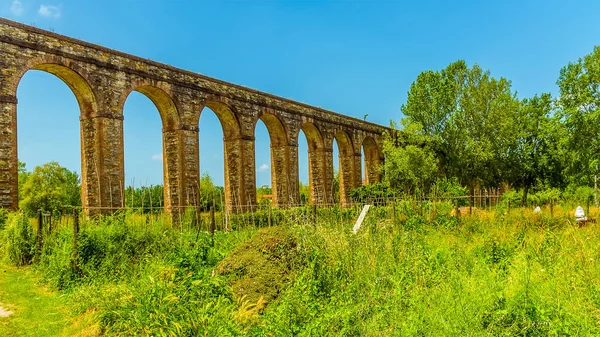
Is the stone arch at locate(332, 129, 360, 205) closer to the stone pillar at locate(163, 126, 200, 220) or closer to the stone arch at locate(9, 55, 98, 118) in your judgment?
the stone pillar at locate(163, 126, 200, 220)

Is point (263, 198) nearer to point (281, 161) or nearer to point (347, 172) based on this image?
point (347, 172)

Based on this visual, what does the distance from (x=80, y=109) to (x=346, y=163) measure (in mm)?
17027

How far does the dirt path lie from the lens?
5.93 metres

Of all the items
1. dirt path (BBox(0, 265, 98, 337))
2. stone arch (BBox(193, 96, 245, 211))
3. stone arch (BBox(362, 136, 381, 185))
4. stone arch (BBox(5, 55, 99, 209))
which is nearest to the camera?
dirt path (BBox(0, 265, 98, 337))

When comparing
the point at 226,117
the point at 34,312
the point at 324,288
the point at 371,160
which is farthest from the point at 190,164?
the point at 371,160

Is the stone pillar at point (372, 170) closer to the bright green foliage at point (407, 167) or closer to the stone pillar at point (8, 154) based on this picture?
the bright green foliage at point (407, 167)

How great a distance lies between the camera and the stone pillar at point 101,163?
14.8m

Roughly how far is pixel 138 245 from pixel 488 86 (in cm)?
2719

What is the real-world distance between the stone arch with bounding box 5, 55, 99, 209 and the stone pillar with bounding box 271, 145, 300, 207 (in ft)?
32.5

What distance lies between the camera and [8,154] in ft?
41.9

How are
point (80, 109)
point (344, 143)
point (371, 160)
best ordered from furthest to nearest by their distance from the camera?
point (371, 160) → point (344, 143) → point (80, 109)

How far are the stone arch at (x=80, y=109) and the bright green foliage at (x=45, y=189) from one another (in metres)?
22.8

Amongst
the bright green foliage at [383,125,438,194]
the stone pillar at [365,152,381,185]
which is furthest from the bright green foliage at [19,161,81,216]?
the bright green foliage at [383,125,438,194]

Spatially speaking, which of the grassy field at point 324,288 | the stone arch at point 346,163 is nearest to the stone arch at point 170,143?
the grassy field at point 324,288
